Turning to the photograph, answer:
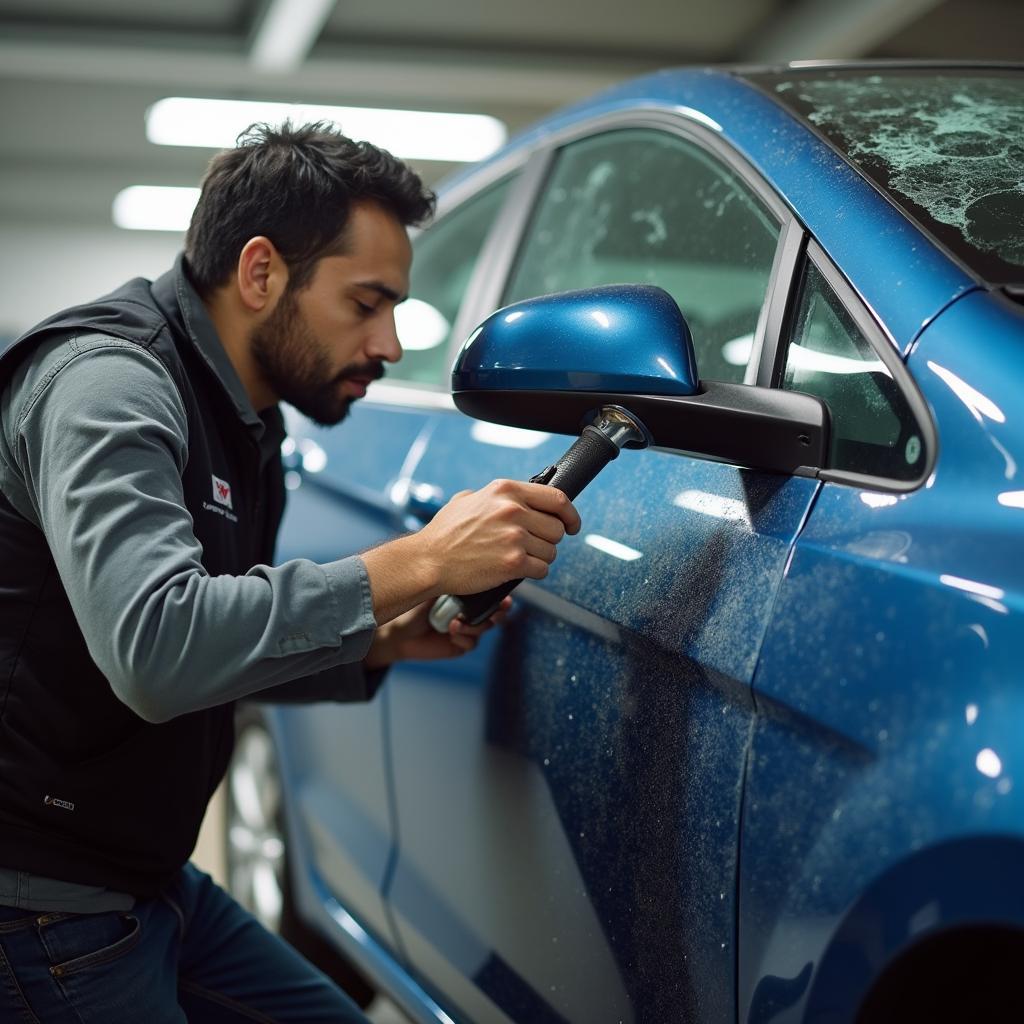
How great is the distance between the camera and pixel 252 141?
1.66 meters

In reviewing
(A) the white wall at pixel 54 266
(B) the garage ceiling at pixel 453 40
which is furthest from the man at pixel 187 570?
(A) the white wall at pixel 54 266

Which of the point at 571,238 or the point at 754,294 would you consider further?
the point at 571,238

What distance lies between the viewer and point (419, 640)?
65.2 inches

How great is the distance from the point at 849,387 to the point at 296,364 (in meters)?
0.68

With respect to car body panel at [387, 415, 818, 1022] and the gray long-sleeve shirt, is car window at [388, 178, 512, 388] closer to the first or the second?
car body panel at [387, 415, 818, 1022]

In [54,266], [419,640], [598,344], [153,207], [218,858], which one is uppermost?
[598,344]

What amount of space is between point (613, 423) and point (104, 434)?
1.48 ft

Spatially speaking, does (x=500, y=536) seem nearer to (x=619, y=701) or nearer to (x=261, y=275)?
(x=619, y=701)

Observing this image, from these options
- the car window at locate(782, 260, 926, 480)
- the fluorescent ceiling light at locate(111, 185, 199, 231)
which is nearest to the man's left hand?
the car window at locate(782, 260, 926, 480)

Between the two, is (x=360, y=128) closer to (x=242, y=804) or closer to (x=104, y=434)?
(x=242, y=804)

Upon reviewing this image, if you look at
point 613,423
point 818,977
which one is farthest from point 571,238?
point 818,977

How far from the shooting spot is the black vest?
1.36 metres

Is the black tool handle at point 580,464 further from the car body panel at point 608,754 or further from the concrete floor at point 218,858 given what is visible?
the concrete floor at point 218,858

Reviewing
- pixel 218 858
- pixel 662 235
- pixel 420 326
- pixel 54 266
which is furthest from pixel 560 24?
pixel 54 266
